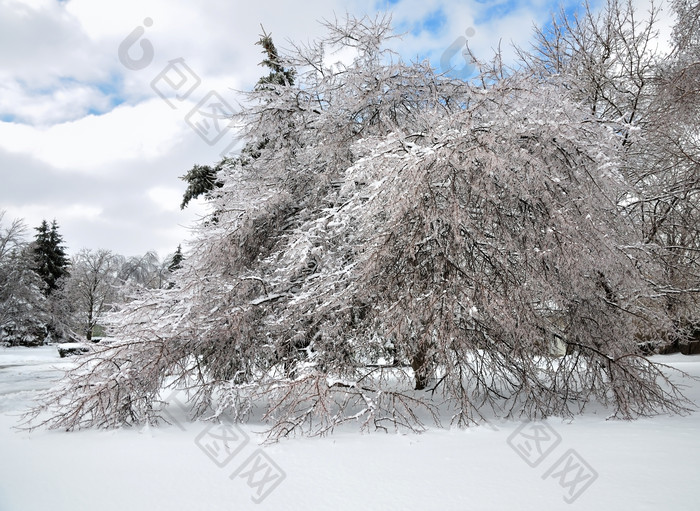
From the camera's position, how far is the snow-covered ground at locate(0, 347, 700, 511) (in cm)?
314

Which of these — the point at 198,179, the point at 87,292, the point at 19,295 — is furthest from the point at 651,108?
the point at 87,292

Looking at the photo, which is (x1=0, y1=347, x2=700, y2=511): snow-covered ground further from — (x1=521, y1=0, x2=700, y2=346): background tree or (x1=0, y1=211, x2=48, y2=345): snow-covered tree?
(x1=0, y1=211, x2=48, y2=345): snow-covered tree

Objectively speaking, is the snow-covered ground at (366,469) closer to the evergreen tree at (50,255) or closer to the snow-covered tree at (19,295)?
the snow-covered tree at (19,295)

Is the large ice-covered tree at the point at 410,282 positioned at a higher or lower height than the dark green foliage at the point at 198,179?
lower

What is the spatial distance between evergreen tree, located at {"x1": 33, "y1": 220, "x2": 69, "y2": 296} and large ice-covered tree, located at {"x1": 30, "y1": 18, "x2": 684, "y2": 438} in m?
32.1

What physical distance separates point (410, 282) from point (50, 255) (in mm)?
36901

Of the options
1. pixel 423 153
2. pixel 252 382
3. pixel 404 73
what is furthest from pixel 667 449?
pixel 404 73

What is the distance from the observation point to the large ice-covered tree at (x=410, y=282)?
5.28m

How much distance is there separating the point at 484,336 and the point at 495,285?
0.69m

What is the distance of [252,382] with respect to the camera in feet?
20.5

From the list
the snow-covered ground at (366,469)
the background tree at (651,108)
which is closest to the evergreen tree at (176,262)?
the snow-covered ground at (366,469)

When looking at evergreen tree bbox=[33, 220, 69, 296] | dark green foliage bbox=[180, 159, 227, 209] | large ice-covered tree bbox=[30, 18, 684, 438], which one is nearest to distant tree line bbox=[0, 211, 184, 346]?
evergreen tree bbox=[33, 220, 69, 296]

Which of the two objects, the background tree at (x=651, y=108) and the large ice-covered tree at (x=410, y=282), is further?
the background tree at (x=651, y=108)

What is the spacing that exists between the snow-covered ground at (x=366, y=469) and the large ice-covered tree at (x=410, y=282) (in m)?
0.55
